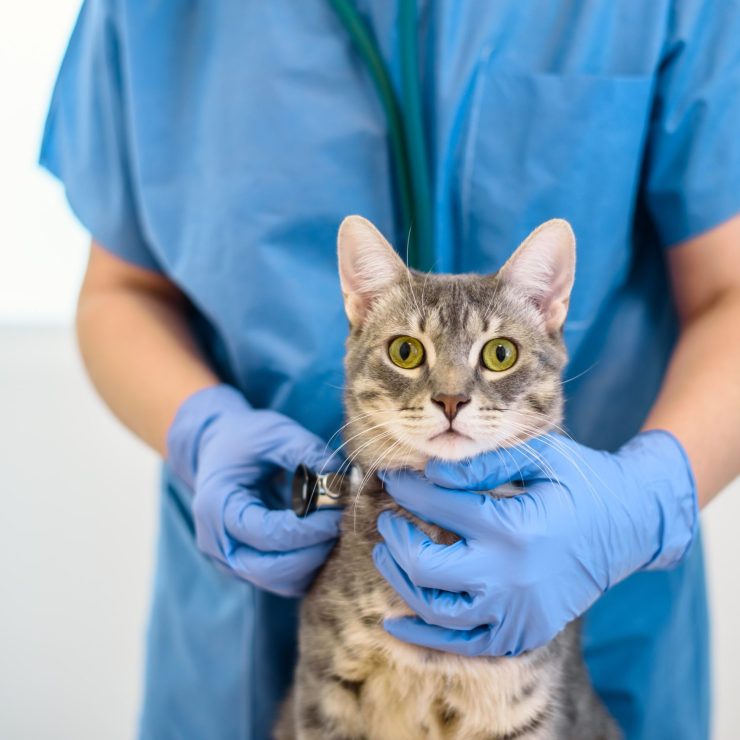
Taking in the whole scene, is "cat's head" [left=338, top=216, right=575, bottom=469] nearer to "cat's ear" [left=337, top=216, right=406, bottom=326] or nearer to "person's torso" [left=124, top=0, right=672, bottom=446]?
"cat's ear" [left=337, top=216, right=406, bottom=326]

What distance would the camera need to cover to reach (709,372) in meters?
1.17

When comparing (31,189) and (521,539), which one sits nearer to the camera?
(521,539)

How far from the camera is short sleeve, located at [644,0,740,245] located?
3.83 feet

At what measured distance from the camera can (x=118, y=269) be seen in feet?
4.92

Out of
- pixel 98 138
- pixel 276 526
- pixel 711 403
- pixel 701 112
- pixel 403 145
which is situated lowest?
pixel 276 526

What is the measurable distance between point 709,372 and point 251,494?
703 millimetres

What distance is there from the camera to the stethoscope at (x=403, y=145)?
1176mm

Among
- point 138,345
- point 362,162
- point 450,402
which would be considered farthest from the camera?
point 138,345

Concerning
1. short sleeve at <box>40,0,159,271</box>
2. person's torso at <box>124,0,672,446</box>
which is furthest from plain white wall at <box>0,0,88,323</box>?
person's torso at <box>124,0,672,446</box>

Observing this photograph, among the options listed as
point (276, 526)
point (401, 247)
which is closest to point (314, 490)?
point (276, 526)

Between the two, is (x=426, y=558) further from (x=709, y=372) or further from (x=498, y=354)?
(x=709, y=372)

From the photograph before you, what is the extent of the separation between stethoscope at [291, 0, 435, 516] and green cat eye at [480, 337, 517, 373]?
10.1 inches

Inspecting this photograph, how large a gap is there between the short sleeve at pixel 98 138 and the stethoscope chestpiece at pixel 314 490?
0.55m

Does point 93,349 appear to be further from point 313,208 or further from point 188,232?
point 313,208
